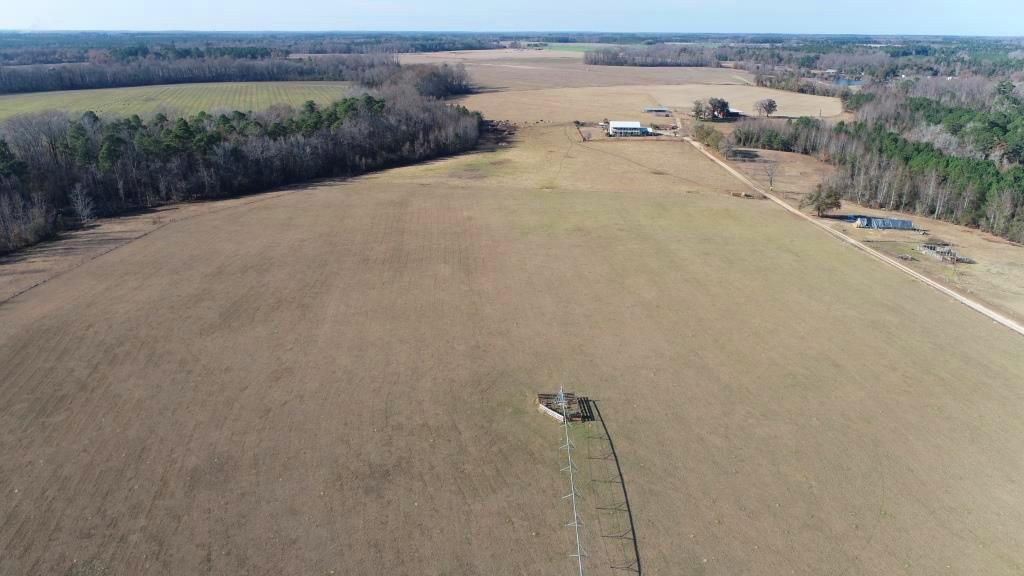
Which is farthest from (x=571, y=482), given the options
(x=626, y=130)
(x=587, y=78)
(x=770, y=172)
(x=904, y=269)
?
(x=587, y=78)

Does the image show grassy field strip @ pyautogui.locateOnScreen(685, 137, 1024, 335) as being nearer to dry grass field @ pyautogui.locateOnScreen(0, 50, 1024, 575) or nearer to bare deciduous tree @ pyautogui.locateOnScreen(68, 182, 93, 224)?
dry grass field @ pyautogui.locateOnScreen(0, 50, 1024, 575)

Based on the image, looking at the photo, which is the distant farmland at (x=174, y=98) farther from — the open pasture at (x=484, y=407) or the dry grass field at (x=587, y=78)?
the open pasture at (x=484, y=407)

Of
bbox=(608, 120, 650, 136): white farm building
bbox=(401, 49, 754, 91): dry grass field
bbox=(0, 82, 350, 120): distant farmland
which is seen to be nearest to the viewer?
bbox=(608, 120, 650, 136): white farm building

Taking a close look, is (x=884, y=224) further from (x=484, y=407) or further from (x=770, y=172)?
(x=484, y=407)

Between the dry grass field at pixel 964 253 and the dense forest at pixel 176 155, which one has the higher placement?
the dense forest at pixel 176 155

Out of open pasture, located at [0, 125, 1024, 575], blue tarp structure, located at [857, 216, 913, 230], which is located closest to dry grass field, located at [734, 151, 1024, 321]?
blue tarp structure, located at [857, 216, 913, 230]

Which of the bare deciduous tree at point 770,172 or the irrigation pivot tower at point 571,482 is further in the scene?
the bare deciduous tree at point 770,172

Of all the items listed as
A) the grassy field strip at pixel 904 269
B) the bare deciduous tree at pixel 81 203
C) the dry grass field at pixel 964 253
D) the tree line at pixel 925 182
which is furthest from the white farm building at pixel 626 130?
the bare deciduous tree at pixel 81 203
